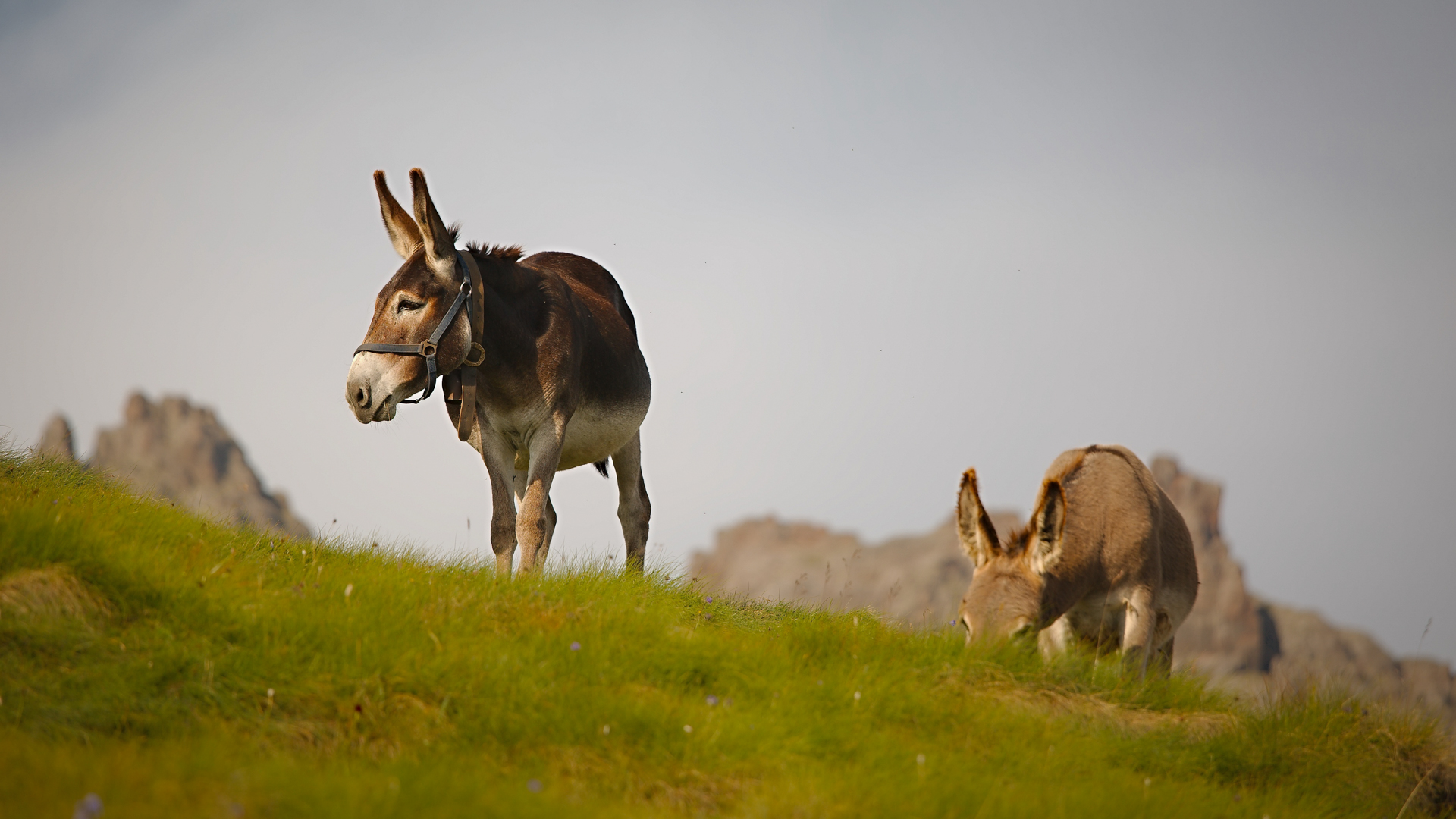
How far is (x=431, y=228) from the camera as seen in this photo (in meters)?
7.23

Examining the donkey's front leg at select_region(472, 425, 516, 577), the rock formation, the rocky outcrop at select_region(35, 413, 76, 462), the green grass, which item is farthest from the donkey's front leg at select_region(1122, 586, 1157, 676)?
the rock formation

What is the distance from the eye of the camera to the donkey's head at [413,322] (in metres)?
7.07

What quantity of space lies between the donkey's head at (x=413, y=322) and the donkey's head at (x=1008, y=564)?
415cm

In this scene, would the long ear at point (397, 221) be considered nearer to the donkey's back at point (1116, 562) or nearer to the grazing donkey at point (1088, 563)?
the grazing donkey at point (1088, 563)

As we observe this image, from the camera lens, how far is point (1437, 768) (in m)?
5.98

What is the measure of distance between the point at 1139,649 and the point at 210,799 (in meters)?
5.99

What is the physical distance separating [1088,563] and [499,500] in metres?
4.84

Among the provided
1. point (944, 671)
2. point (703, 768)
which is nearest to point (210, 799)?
point (703, 768)

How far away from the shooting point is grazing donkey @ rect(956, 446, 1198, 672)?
5.91m

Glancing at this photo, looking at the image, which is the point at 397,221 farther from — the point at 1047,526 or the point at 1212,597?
the point at 1212,597

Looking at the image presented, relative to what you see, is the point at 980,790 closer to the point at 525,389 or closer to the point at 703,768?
the point at 703,768

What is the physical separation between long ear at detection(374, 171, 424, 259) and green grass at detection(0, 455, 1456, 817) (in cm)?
280

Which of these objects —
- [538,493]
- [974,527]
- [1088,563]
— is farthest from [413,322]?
[1088,563]

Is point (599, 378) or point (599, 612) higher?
point (599, 378)
